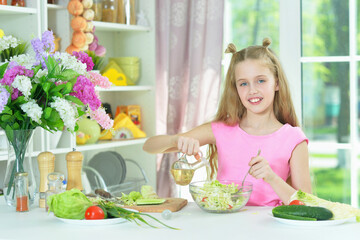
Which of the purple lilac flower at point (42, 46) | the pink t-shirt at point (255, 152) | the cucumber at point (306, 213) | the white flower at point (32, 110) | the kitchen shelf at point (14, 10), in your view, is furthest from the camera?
the kitchen shelf at point (14, 10)

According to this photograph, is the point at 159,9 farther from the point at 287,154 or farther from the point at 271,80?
the point at 287,154

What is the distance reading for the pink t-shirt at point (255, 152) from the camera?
7.49ft

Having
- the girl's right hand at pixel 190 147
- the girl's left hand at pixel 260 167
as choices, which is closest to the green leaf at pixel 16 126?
the girl's right hand at pixel 190 147

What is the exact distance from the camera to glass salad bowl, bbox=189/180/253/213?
71.4 inches

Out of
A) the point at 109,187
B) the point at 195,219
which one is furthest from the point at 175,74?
the point at 195,219

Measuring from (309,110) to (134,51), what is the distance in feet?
3.70

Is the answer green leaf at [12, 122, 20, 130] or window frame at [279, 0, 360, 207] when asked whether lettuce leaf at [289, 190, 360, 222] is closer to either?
green leaf at [12, 122, 20, 130]

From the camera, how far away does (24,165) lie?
75.6 inches

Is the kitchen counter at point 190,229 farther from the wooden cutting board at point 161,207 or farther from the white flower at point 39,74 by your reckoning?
the white flower at point 39,74

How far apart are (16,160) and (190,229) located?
65 centimetres

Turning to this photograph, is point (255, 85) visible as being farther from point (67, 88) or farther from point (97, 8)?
point (97, 8)

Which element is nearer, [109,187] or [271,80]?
[271,80]

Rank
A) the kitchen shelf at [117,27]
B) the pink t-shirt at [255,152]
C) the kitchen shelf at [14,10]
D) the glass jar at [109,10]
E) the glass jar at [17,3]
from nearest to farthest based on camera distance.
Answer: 1. the pink t-shirt at [255,152]
2. the kitchen shelf at [14,10]
3. the glass jar at [17,3]
4. the kitchen shelf at [117,27]
5. the glass jar at [109,10]

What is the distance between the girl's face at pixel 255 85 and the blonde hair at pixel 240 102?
3cm
